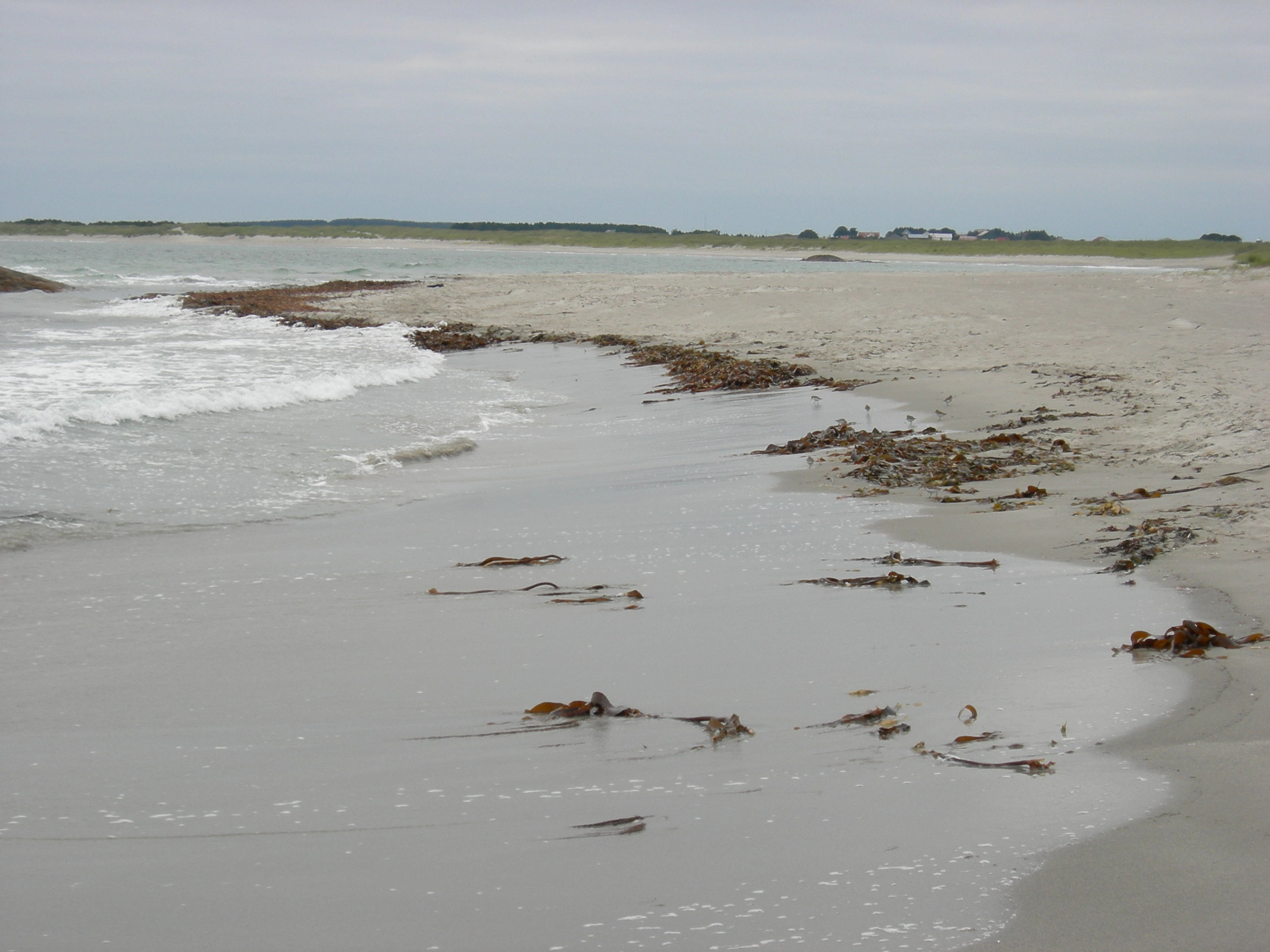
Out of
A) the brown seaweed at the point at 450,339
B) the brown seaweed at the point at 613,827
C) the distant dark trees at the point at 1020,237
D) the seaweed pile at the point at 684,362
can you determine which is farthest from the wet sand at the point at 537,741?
the distant dark trees at the point at 1020,237

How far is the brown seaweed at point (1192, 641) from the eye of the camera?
3420 mm

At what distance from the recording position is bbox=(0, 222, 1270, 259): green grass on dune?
67938mm

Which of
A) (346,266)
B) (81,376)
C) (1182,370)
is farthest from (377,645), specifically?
(346,266)

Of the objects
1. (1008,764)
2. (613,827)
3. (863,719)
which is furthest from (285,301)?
(1008,764)

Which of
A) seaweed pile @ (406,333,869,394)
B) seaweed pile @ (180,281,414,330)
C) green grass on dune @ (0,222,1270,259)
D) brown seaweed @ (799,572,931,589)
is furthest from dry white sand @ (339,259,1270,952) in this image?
green grass on dune @ (0,222,1270,259)

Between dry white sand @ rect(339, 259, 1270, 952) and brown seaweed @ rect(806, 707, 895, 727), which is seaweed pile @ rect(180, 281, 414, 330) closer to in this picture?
dry white sand @ rect(339, 259, 1270, 952)

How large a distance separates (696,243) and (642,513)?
101 meters

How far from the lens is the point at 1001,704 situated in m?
3.12

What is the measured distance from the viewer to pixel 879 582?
4.46m

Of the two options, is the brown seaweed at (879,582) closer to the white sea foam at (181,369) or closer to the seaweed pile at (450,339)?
the white sea foam at (181,369)

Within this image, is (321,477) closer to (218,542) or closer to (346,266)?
(218,542)

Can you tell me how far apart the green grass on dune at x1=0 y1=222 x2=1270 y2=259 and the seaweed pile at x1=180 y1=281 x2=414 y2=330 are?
26.1 metres

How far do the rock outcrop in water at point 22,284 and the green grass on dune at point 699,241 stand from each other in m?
35.6

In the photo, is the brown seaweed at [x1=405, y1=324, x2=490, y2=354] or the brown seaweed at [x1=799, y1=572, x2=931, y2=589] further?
the brown seaweed at [x1=405, y1=324, x2=490, y2=354]
